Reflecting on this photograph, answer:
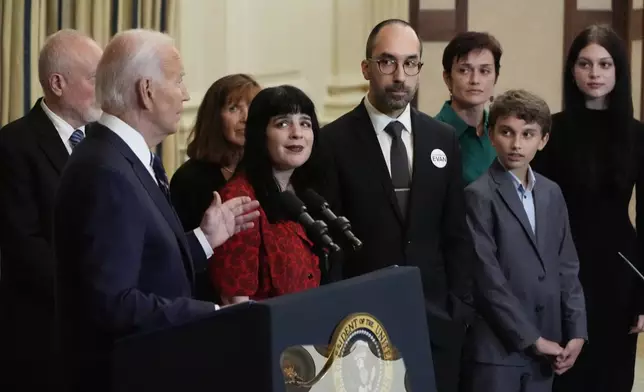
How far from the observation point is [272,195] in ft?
9.08

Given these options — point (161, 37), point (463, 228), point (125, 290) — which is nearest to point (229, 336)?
point (125, 290)

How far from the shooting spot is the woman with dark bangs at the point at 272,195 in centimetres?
269

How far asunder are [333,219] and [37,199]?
0.88 m

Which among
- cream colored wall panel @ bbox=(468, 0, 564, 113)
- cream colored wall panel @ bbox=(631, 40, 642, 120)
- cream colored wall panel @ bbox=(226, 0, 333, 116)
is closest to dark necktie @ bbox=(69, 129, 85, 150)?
cream colored wall panel @ bbox=(226, 0, 333, 116)

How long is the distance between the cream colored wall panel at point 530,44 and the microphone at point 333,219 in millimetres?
4185

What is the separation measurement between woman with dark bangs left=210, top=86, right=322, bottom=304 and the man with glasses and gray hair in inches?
8.5

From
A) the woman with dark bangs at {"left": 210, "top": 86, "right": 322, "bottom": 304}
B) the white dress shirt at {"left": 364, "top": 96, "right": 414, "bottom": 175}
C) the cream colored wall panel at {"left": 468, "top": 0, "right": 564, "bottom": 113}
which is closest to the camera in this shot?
the woman with dark bangs at {"left": 210, "top": 86, "right": 322, "bottom": 304}

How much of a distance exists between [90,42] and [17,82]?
1605 millimetres

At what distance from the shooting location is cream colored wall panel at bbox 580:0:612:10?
6664mm

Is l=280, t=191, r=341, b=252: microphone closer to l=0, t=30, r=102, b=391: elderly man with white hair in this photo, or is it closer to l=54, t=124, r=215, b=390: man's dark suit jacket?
l=54, t=124, r=215, b=390: man's dark suit jacket

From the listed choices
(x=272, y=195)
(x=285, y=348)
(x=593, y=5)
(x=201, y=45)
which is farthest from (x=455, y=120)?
(x=593, y=5)

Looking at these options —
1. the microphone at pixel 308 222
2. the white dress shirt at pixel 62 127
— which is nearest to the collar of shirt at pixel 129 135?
the microphone at pixel 308 222

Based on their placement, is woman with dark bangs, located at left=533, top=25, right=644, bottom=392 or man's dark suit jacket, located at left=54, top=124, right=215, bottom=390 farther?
woman with dark bangs, located at left=533, top=25, right=644, bottom=392

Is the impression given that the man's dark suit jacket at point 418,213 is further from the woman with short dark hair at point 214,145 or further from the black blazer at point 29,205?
the black blazer at point 29,205
